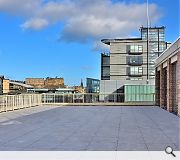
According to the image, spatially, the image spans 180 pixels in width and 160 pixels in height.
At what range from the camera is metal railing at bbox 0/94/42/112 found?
20.6 metres

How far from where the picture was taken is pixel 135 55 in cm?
6712

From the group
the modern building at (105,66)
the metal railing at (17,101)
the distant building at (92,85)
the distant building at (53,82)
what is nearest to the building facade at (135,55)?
the modern building at (105,66)

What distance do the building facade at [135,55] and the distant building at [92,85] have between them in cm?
950

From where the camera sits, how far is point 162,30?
70562 mm

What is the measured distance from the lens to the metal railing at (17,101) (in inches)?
810

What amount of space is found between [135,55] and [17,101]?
46275mm

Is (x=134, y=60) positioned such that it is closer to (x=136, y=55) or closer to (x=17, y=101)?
(x=136, y=55)

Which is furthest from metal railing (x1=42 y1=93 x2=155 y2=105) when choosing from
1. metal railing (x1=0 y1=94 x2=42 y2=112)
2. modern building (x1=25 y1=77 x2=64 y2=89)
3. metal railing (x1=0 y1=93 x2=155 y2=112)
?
modern building (x1=25 y1=77 x2=64 y2=89)

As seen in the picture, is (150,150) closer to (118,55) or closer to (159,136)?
(159,136)

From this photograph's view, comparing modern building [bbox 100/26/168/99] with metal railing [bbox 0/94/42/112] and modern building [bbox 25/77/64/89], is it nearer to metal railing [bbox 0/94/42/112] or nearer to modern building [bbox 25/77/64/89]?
metal railing [bbox 0/94/42/112]

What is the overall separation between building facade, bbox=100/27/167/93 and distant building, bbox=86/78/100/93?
9.50 m

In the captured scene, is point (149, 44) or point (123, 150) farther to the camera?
point (149, 44)
